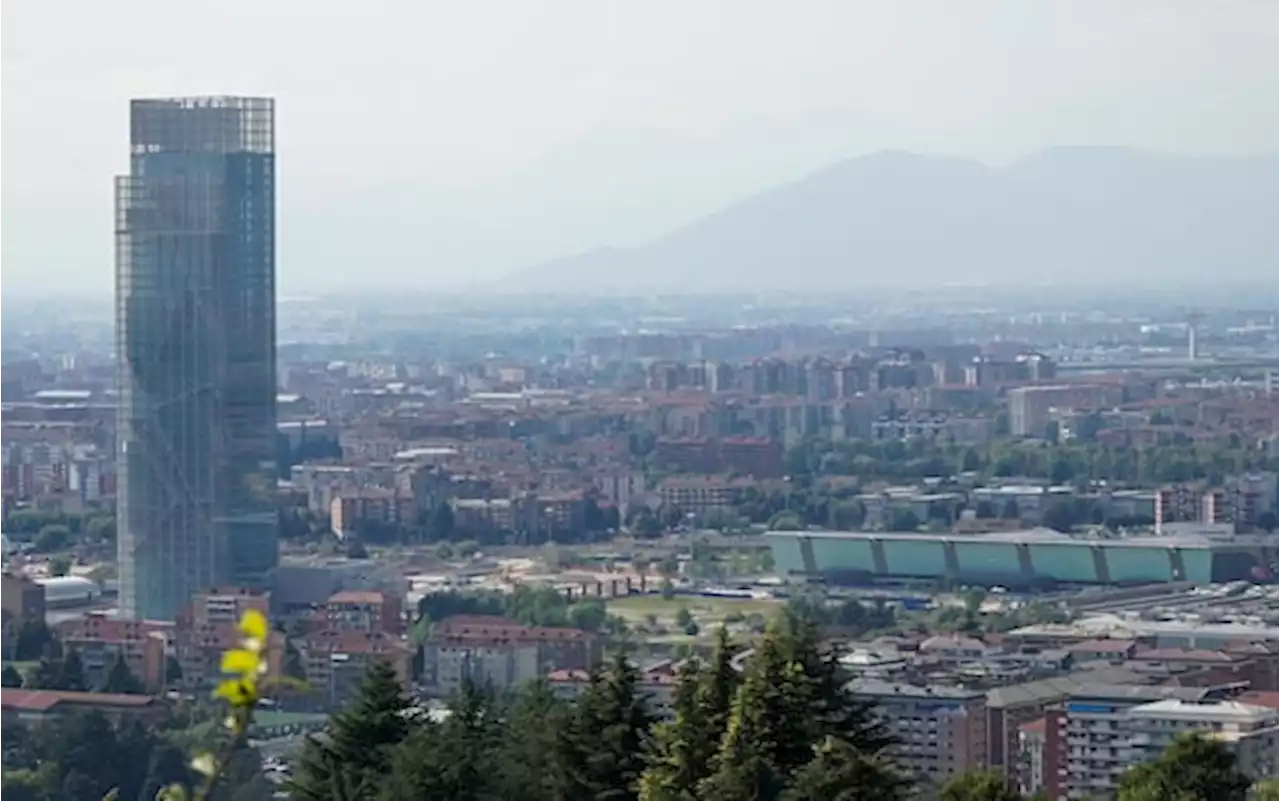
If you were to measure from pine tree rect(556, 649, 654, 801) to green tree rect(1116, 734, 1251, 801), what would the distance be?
1.31 m

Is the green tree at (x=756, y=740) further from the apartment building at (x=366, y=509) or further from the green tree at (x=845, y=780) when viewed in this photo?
the apartment building at (x=366, y=509)

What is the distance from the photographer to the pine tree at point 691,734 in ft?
27.0

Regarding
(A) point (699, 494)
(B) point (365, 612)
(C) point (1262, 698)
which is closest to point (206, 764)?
(C) point (1262, 698)

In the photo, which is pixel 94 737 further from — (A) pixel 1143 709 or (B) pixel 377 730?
(B) pixel 377 730

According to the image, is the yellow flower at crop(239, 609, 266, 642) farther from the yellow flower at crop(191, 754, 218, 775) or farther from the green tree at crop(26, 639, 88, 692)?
the green tree at crop(26, 639, 88, 692)

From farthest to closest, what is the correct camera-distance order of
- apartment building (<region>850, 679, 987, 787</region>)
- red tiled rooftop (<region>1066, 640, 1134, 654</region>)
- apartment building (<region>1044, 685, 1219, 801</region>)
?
red tiled rooftop (<region>1066, 640, 1134, 654</region>) < apartment building (<region>850, 679, 987, 787</region>) < apartment building (<region>1044, 685, 1219, 801</region>)

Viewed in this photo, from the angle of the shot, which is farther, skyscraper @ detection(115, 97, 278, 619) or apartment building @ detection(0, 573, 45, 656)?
skyscraper @ detection(115, 97, 278, 619)

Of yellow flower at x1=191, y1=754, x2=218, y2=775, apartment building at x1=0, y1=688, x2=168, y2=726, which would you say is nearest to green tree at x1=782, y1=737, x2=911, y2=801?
yellow flower at x1=191, y1=754, x2=218, y2=775

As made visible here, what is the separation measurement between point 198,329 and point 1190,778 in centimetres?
2152

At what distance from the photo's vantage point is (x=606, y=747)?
896cm

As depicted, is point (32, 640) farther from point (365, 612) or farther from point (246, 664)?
point (246, 664)

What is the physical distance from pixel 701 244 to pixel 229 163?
102487 millimetres

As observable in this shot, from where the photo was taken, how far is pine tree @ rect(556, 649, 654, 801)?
350 inches

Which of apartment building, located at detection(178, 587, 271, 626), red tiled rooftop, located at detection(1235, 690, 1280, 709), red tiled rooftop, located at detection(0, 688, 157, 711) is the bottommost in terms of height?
apartment building, located at detection(178, 587, 271, 626)
